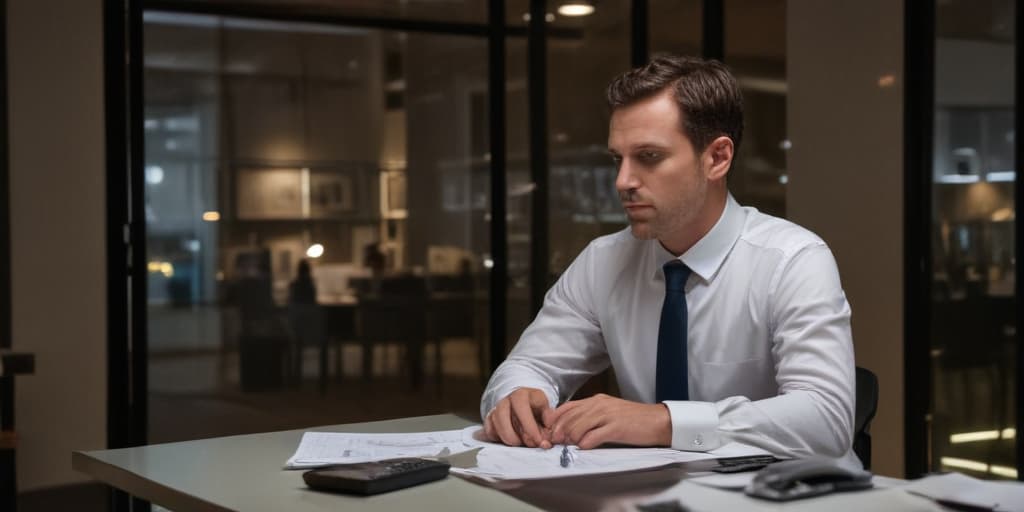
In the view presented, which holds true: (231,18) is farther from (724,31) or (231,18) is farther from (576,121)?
(724,31)

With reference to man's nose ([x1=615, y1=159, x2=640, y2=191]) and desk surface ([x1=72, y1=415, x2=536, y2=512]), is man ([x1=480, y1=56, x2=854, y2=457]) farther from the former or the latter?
desk surface ([x1=72, y1=415, x2=536, y2=512])

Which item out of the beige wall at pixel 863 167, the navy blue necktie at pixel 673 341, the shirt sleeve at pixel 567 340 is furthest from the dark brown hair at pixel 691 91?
the beige wall at pixel 863 167

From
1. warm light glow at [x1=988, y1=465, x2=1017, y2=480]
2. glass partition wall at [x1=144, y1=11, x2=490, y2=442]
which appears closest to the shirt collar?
warm light glow at [x1=988, y1=465, x2=1017, y2=480]

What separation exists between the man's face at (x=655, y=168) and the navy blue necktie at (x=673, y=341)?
11 cm

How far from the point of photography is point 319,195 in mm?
5758

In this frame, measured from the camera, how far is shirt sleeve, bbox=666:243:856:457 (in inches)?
77.3

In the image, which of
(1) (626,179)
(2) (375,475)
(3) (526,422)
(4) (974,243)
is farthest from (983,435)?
(2) (375,475)

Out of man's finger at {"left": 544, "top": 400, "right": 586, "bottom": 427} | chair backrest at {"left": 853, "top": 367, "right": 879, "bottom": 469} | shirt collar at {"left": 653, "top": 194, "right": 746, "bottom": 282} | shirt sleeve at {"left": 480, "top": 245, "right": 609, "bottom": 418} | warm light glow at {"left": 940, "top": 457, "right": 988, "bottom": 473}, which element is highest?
shirt collar at {"left": 653, "top": 194, "right": 746, "bottom": 282}

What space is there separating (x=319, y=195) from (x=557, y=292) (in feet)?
10.9

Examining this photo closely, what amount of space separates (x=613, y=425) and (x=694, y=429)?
0.14 m

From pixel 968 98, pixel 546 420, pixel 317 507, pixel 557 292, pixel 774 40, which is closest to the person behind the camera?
pixel 317 507

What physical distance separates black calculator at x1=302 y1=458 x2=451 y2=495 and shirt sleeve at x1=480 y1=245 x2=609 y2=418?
30.6 inches

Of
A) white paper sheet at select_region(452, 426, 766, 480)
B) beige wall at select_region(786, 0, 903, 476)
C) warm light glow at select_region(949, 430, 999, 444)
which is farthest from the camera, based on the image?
beige wall at select_region(786, 0, 903, 476)

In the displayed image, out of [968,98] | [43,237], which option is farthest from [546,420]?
[43,237]
